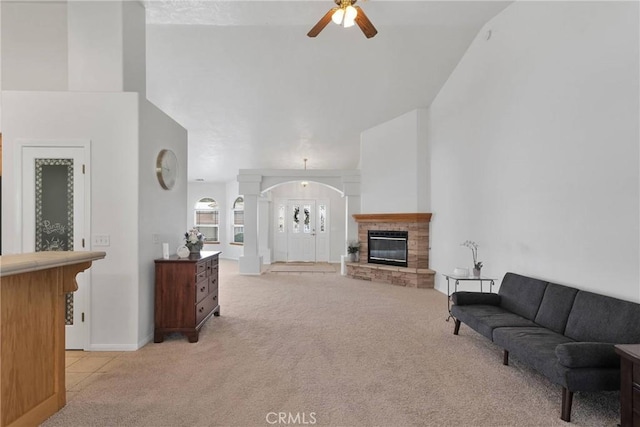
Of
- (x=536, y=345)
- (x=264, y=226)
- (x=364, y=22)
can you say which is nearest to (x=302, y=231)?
(x=264, y=226)

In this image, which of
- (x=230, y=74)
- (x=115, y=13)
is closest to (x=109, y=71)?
(x=115, y=13)

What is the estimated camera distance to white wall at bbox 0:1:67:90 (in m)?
3.89

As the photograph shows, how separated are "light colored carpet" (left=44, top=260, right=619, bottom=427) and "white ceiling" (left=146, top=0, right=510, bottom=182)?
3.94 metres

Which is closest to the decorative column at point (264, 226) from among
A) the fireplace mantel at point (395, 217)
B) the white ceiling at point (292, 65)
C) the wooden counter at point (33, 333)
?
the white ceiling at point (292, 65)

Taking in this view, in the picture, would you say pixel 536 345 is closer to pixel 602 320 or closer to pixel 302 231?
pixel 602 320

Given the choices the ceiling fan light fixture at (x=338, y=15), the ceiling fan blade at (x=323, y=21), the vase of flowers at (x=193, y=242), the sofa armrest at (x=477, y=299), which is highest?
the ceiling fan blade at (x=323, y=21)

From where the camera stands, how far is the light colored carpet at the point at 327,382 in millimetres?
2268

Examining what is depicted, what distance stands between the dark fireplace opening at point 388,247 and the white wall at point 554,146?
1740 millimetres

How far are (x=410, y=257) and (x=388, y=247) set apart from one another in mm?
671

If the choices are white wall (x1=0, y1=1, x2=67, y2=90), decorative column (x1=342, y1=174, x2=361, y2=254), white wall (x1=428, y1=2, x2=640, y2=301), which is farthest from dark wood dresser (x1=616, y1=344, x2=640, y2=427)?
decorative column (x1=342, y1=174, x2=361, y2=254)

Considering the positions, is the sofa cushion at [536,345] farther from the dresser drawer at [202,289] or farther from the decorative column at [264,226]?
the decorative column at [264,226]

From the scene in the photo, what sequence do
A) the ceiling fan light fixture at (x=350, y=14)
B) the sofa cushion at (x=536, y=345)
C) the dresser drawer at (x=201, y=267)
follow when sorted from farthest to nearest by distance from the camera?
A: the dresser drawer at (x=201, y=267), the ceiling fan light fixture at (x=350, y=14), the sofa cushion at (x=536, y=345)

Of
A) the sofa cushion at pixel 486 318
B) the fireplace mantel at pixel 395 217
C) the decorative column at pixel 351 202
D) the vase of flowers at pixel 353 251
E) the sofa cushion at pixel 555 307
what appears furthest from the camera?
the decorative column at pixel 351 202

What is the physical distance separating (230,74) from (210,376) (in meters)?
5.04
